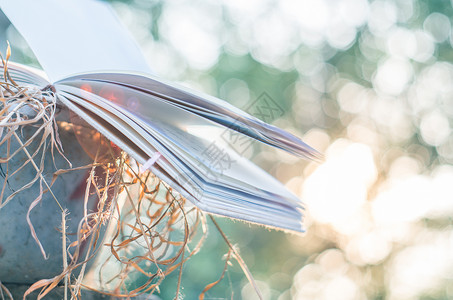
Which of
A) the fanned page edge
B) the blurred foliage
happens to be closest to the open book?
the fanned page edge

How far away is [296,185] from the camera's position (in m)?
6.14

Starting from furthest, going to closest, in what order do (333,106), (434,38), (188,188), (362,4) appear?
(333,106) < (362,4) < (434,38) < (188,188)

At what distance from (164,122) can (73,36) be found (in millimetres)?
255

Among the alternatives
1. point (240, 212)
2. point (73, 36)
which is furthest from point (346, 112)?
point (240, 212)

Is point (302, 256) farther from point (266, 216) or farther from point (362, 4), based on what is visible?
point (266, 216)

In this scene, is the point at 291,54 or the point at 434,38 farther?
the point at 291,54

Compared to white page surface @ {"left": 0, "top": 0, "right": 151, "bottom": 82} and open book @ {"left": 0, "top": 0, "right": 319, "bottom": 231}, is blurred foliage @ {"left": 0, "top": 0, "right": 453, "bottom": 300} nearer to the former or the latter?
white page surface @ {"left": 0, "top": 0, "right": 151, "bottom": 82}

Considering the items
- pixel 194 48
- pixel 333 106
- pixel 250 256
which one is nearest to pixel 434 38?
pixel 333 106

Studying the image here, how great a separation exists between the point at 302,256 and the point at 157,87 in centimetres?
627

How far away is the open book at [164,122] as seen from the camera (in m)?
0.53

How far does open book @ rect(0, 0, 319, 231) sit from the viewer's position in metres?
0.53

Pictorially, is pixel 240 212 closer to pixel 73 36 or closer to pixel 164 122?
pixel 164 122

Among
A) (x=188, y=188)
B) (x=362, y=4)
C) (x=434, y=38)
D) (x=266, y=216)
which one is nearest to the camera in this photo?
(x=188, y=188)

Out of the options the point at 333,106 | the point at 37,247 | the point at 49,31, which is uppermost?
the point at 333,106
